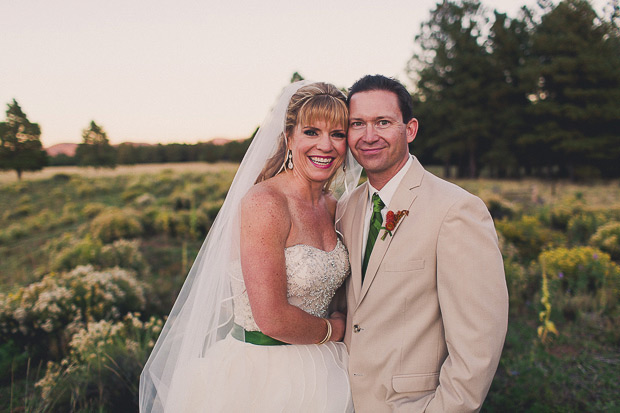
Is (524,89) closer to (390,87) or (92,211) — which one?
(92,211)

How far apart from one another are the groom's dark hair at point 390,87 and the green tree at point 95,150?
131 ft

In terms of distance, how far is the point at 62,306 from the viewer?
5.64 m

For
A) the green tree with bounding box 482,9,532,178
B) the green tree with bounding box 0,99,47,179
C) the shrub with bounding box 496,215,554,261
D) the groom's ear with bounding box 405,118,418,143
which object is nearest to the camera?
the groom's ear with bounding box 405,118,418,143

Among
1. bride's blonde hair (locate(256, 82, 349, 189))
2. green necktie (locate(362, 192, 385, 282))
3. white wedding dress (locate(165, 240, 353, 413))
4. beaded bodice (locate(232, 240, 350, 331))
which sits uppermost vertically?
bride's blonde hair (locate(256, 82, 349, 189))

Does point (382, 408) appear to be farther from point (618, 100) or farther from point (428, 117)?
point (428, 117)

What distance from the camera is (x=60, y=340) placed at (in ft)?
17.4

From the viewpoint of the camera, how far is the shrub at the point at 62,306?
5.24m

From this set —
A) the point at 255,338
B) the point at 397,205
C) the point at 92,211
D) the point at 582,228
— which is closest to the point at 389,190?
the point at 397,205

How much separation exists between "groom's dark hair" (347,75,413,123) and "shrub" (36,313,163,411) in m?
3.43

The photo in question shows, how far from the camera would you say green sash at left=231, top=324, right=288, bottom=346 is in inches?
97.2

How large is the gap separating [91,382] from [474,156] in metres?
34.9

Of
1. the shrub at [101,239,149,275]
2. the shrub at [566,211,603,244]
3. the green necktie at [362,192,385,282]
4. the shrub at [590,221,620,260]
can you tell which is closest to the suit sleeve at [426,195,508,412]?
the green necktie at [362,192,385,282]

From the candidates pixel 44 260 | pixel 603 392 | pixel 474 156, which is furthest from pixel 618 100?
pixel 44 260

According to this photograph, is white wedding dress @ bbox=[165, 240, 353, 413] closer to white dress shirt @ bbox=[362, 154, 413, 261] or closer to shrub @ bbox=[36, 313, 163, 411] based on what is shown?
white dress shirt @ bbox=[362, 154, 413, 261]
